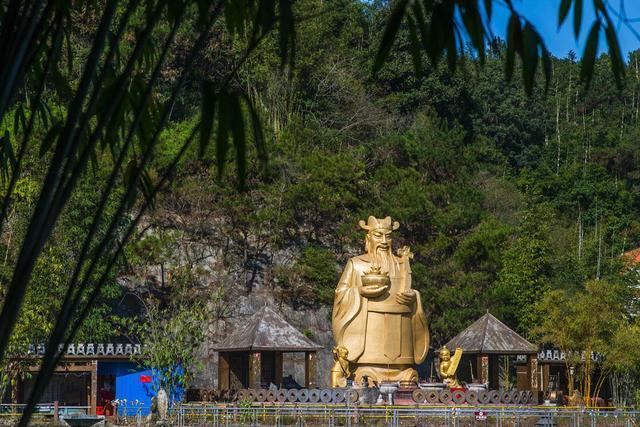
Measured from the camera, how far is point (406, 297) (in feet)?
86.9

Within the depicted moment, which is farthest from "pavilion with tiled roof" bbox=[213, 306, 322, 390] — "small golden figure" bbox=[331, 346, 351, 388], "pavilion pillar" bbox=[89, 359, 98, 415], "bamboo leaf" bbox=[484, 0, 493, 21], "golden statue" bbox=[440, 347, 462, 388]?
"bamboo leaf" bbox=[484, 0, 493, 21]

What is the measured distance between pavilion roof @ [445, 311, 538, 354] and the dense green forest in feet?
14.2

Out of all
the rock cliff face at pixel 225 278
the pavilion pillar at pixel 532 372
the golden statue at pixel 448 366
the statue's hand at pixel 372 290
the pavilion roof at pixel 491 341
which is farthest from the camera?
the rock cliff face at pixel 225 278

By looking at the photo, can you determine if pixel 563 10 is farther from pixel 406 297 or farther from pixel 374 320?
pixel 374 320

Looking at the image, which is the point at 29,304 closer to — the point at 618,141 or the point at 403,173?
the point at 403,173

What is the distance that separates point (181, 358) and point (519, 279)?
43.5ft

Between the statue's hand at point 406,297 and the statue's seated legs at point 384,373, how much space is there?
4.70 ft

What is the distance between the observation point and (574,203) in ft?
157

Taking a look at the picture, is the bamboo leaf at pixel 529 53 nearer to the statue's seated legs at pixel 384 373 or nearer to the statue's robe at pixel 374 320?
the statue's seated legs at pixel 384 373

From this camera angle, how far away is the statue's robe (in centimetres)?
2650

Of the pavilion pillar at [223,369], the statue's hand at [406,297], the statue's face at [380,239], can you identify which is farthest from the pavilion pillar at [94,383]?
the statue's hand at [406,297]

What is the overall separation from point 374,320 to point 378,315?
141 millimetres

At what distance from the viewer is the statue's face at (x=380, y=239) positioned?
88.0 ft

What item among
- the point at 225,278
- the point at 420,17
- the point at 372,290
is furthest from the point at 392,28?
the point at 225,278
